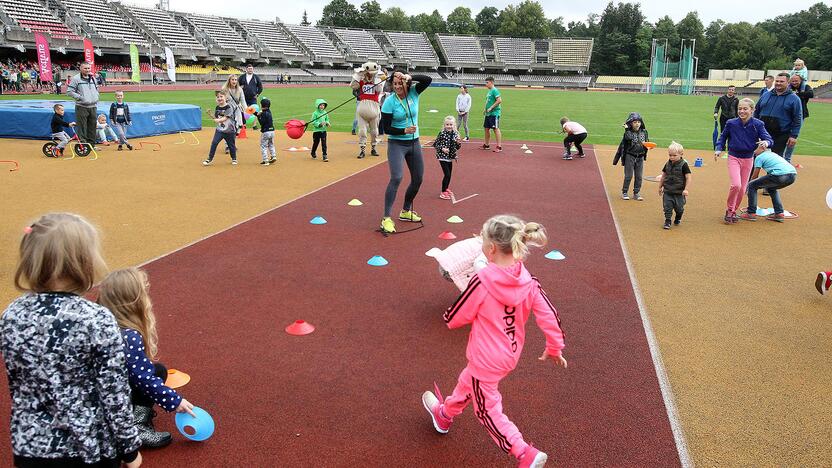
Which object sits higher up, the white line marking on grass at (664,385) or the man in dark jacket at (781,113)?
the man in dark jacket at (781,113)

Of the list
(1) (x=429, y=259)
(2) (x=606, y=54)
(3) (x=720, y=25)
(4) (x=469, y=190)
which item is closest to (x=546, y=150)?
(4) (x=469, y=190)

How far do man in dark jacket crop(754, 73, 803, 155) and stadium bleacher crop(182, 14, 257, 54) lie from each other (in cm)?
6801

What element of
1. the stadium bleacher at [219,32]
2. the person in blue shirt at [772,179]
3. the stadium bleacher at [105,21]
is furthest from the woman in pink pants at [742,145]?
the stadium bleacher at [219,32]

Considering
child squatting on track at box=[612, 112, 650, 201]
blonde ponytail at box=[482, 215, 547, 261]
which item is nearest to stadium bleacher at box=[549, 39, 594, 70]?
child squatting on track at box=[612, 112, 650, 201]

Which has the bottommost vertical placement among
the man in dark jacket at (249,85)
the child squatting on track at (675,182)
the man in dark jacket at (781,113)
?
the child squatting on track at (675,182)

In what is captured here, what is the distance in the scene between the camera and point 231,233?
7840 millimetres

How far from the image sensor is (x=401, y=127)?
7746mm

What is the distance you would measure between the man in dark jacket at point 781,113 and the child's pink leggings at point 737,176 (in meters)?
1.66

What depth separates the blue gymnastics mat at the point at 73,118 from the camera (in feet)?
54.0

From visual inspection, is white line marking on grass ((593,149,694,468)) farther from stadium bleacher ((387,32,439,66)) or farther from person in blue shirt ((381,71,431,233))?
stadium bleacher ((387,32,439,66))

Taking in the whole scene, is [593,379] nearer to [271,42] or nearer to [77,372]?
[77,372]

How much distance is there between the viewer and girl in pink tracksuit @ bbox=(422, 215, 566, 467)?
3.15 meters

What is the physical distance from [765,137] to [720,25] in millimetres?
115492

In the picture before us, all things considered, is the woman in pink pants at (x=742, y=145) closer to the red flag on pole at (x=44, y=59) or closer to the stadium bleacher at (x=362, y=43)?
the red flag on pole at (x=44, y=59)
